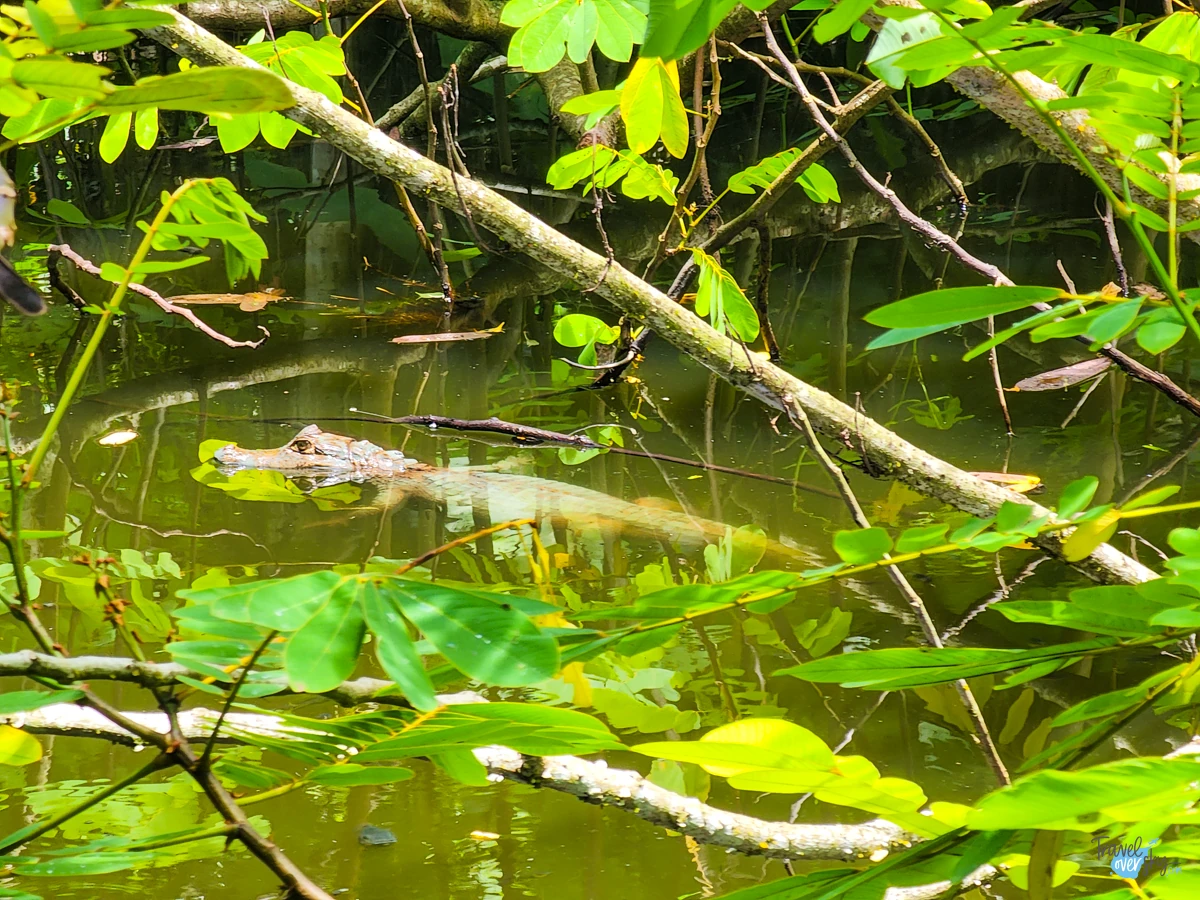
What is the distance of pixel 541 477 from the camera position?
98.1 inches

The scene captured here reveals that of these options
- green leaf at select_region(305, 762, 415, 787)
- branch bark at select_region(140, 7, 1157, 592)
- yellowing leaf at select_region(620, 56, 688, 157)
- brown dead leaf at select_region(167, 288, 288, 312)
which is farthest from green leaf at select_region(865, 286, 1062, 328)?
brown dead leaf at select_region(167, 288, 288, 312)

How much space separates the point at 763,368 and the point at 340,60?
3.64 feet

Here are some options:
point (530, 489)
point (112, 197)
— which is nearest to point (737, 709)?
point (530, 489)

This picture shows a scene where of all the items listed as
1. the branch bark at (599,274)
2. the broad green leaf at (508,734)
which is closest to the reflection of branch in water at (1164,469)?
the branch bark at (599,274)

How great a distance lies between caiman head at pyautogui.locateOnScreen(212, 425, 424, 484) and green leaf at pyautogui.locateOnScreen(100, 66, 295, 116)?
2.22 meters

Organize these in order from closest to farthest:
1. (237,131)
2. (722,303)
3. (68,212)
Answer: (237,131) < (722,303) < (68,212)

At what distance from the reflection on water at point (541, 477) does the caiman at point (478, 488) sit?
0.18 ft

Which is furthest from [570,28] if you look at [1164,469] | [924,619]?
[1164,469]

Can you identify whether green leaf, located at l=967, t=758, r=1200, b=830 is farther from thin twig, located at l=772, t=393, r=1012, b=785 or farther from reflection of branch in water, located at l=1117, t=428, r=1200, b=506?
reflection of branch in water, located at l=1117, t=428, r=1200, b=506

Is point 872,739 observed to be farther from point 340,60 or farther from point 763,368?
point 340,60

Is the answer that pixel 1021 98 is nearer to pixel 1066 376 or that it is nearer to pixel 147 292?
pixel 147 292

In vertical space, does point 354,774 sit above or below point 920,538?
below

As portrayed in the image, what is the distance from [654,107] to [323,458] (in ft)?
4.69

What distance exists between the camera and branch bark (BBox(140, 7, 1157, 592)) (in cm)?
188
